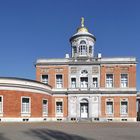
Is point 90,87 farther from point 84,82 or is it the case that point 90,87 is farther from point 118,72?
point 118,72

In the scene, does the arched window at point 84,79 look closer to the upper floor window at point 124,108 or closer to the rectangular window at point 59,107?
the rectangular window at point 59,107

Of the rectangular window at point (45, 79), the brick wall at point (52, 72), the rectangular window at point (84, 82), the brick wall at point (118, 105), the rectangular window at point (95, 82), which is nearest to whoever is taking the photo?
the brick wall at point (118, 105)

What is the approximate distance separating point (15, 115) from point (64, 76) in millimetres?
12248

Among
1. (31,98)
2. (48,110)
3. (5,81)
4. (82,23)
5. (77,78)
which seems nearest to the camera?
(5,81)

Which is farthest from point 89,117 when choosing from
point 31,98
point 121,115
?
point 31,98

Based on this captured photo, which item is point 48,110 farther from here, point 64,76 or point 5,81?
point 5,81

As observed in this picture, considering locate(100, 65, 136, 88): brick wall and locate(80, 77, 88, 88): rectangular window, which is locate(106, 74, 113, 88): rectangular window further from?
locate(80, 77, 88, 88): rectangular window

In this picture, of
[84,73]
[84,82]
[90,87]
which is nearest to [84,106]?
[90,87]

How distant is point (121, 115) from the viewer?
44.6 metres

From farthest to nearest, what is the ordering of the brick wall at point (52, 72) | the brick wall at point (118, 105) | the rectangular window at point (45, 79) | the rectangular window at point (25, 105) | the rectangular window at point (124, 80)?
the rectangular window at point (45, 79) → the brick wall at point (52, 72) → the rectangular window at point (124, 80) → the brick wall at point (118, 105) → the rectangular window at point (25, 105)

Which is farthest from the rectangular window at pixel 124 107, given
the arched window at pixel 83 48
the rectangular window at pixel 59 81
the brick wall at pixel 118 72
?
the arched window at pixel 83 48

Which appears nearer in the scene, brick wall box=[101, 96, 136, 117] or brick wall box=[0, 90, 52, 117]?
brick wall box=[0, 90, 52, 117]

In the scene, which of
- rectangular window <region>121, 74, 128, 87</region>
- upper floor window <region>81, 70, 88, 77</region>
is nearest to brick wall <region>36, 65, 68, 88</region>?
upper floor window <region>81, 70, 88, 77</region>

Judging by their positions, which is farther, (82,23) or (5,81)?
(82,23)
